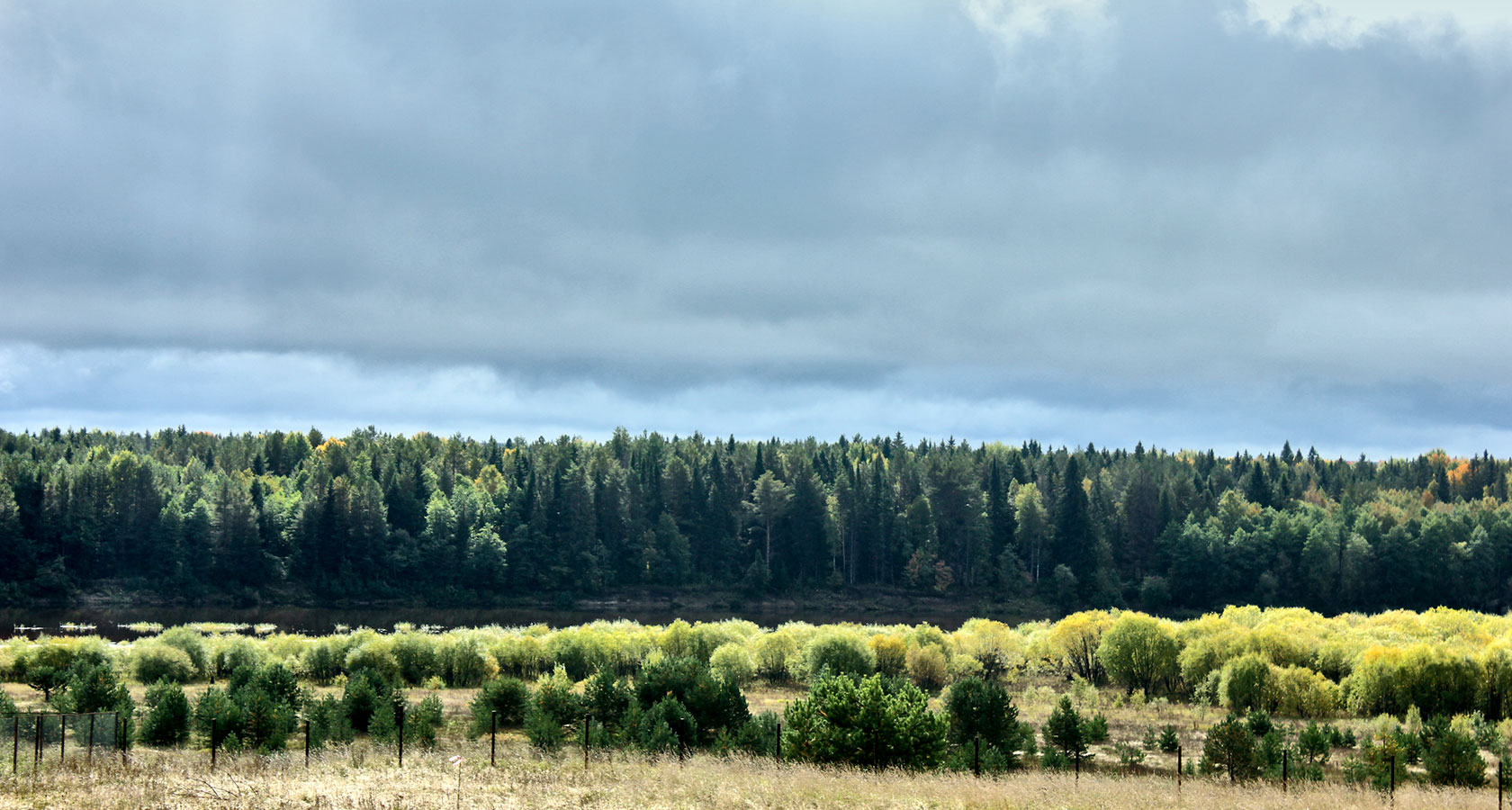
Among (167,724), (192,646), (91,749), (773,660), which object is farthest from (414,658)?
(91,749)

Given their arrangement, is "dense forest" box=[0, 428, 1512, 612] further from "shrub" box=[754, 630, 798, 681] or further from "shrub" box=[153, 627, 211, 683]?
"shrub" box=[754, 630, 798, 681]

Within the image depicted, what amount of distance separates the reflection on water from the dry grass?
65385mm

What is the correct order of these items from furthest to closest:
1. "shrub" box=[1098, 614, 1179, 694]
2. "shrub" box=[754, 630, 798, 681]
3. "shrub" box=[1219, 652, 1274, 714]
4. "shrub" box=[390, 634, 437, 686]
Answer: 1. "shrub" box=[754, 630, 798, 681]
2. "shrub" box=[1098, 614, 1179, 694]
3. "shrub" box=[390, 634, 437, 686]
4. "shrub" box=[1219, 652, 1274, 714]

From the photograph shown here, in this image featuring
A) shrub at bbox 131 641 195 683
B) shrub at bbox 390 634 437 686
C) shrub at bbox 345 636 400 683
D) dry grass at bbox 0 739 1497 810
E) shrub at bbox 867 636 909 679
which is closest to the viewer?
dry grass at bbox 0 739 1497 810

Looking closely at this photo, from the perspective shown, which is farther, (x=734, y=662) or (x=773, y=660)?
(x=773, y=660)

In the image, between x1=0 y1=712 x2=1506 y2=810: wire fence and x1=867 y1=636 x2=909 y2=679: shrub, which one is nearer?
x1=0 y1=712 x2=1506 y2=810: wire fence

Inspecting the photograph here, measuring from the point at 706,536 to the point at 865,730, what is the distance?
120 meters

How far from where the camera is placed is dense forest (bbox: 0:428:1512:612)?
129875 millimetres

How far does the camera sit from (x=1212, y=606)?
13738cm

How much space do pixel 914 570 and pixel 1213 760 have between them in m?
114

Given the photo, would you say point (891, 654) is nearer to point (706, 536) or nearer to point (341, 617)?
point (341, 617)

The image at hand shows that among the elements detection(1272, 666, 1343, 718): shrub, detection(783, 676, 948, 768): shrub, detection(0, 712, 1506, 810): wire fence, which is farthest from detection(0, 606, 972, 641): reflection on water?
detection(783, 676, 948, 768): shrub

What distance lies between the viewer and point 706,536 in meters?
150

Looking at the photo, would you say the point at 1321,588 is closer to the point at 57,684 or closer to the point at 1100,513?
the point at 1100,513
